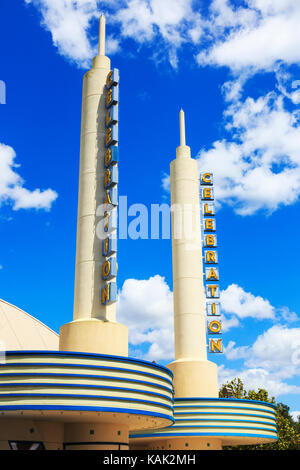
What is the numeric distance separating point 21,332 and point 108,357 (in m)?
19.1

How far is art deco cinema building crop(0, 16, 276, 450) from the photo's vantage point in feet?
91.9

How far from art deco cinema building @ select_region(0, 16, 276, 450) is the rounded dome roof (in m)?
0.13

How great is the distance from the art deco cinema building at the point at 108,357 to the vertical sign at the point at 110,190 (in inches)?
2.9

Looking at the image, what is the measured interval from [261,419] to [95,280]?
58.9 feet

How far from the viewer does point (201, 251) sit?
50219 mm

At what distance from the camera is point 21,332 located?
46.3 meters

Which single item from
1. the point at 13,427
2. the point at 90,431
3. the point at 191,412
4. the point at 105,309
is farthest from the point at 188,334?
the point at 13,427

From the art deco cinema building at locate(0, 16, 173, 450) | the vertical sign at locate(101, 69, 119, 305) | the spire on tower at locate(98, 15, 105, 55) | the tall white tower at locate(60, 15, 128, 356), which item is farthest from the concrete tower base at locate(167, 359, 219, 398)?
the spire on tower at locate(98, 15, 105, 55)

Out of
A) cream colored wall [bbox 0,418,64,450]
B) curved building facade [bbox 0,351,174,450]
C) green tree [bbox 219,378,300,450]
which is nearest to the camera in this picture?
curved building facade [bbox 0,351,174,450]

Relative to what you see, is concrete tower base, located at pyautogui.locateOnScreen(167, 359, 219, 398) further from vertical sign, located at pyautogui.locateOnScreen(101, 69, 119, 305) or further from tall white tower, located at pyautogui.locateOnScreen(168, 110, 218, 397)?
vertical sign, located at pyautogui.locateOnScreen(101, 69, 119, 305)

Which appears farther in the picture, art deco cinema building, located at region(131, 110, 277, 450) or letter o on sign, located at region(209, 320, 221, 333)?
letter o on sign, located at region(209, 320, 221, 333)

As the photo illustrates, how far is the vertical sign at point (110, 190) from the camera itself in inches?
1431

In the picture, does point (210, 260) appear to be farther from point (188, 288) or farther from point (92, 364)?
point (92, 364)

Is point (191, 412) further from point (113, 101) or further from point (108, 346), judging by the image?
point (113, 101)
